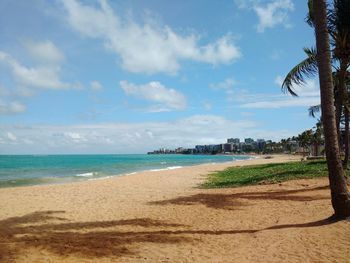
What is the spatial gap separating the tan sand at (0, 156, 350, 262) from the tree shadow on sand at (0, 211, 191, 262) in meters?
0.02

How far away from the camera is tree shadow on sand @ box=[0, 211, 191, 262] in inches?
303

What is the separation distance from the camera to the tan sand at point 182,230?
23.4 feet

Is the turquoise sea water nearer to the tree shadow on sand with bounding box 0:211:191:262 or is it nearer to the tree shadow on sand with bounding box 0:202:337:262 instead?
the tree shadow on sand with bounding box 0:211:191:262

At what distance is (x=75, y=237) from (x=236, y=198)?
7008mm

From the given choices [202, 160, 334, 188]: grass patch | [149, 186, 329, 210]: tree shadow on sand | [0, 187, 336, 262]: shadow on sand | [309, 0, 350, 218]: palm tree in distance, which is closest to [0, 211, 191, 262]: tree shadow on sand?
[0, 187, 336, 262]: shadow on sand

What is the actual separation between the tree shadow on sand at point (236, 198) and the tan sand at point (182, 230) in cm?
3

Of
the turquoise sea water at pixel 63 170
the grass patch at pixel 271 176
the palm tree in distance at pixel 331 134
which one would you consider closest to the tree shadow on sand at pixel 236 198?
the palm tree in distance at pixel 331 134

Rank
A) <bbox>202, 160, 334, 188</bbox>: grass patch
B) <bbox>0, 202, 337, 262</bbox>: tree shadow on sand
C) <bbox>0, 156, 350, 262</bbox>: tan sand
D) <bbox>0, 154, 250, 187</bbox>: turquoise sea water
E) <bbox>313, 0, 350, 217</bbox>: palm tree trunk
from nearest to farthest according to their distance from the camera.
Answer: <bbox>0, 156, 350, 262</bbox>: tan sand
<bbox>0, 202, 337, 262</bbox>: tree shadow on sand
<bbox>313, 0, 350, 217</bbox>: palm tree trunk
<bbox>202, 160, 334, 188</bbox>: grass patch
<bbox>0, 154, 250, 187</bbox>: turquoise sea water

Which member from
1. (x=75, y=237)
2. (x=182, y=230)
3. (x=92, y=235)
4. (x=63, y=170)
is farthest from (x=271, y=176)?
(x=63, y=170)

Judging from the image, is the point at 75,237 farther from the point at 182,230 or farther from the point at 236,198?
the point at 236,198

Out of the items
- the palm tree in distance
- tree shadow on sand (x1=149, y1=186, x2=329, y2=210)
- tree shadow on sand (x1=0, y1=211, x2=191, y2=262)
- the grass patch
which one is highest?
the palm tree in distance

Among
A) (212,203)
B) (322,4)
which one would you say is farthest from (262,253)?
(212,203)

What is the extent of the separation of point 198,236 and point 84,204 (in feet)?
24.1

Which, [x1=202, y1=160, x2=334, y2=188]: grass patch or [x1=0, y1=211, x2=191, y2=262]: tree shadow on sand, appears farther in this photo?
[x1=202, y1=160, x2=334, y2=188]: grass patch
